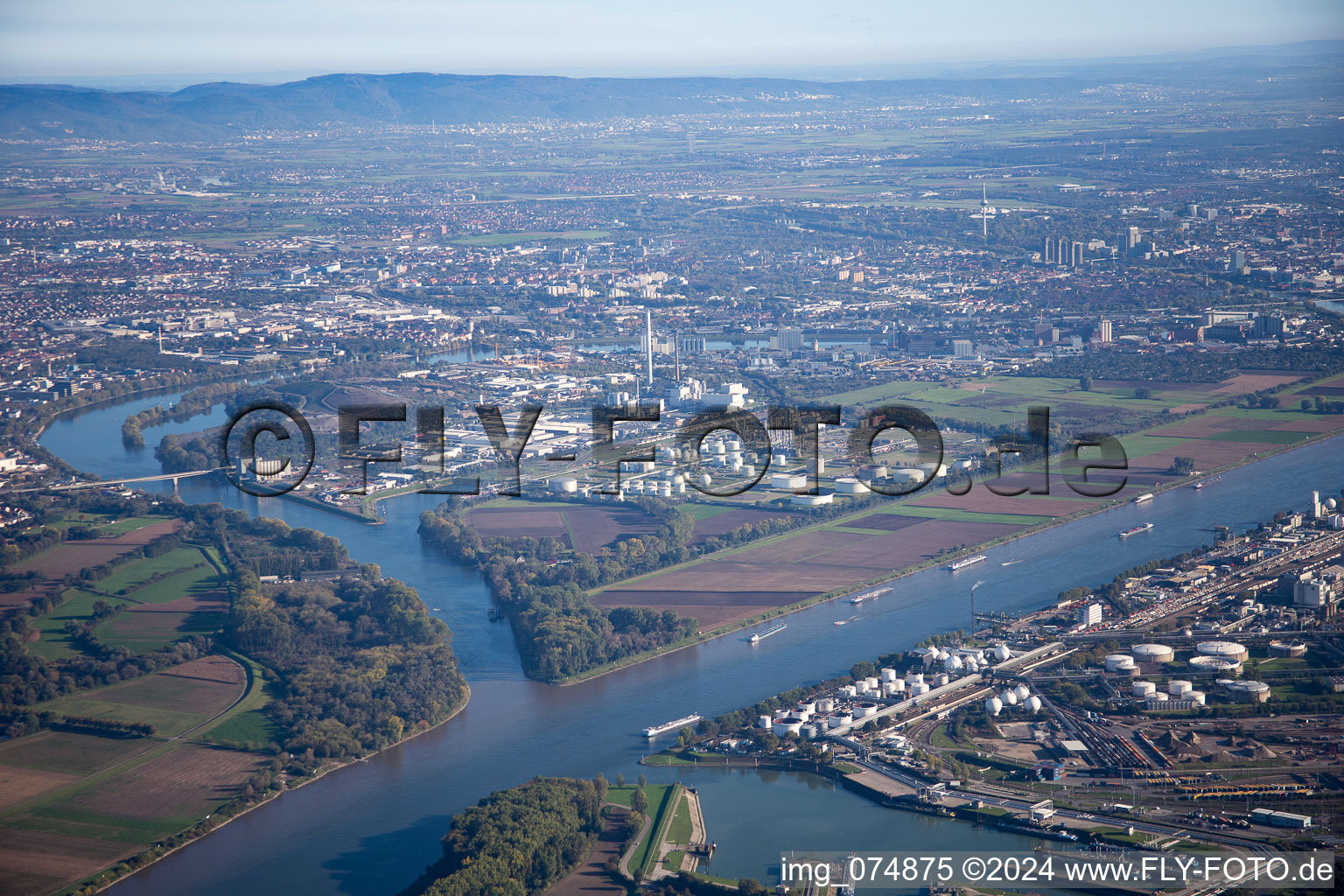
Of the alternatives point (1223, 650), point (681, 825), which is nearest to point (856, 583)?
point (1223, 650)

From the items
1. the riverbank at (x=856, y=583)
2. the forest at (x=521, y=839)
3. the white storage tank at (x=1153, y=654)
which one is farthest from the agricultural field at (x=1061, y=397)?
the forest at (x=521, y=839)

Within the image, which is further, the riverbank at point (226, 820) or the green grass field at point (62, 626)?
the green grass field at point (62, 626)

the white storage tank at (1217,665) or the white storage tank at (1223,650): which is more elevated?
the white storage tank at (1223,650)

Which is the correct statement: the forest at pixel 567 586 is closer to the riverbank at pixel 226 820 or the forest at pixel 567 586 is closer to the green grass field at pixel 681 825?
the riverbank at pixel 226 820

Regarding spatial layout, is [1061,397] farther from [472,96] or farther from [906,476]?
[472,96]

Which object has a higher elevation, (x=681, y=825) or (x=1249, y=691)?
(x=1249, y=691)

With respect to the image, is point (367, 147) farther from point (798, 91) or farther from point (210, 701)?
point (210, 701)

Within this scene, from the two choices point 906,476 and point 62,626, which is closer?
point 62,626
